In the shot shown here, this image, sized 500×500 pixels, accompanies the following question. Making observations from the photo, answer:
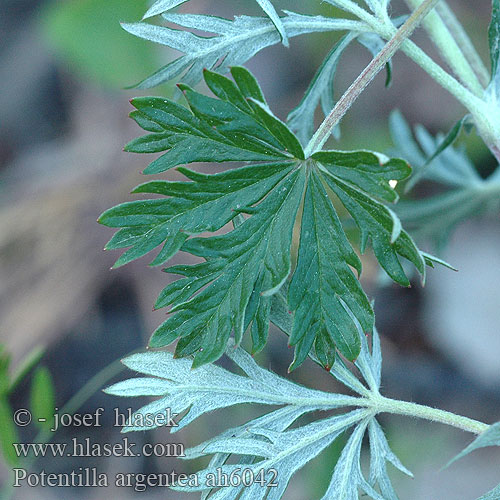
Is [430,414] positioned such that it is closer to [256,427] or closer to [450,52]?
[256,427]

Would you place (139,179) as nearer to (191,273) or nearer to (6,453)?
(6,453)

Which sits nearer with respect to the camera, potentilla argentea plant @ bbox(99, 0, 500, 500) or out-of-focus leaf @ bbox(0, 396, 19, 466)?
potentilla argentea plant @ bbox(99, 0, 500, 500)

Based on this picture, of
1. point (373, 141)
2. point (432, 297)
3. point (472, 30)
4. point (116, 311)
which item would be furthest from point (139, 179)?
point (472, 30)

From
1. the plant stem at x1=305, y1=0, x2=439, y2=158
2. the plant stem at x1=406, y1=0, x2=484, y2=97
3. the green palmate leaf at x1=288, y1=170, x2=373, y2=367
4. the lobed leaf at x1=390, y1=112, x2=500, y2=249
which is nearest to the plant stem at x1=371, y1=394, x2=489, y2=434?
the green palmate leaf at x1=288, y1=170, x2=373, y2=367

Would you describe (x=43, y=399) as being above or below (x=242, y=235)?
below

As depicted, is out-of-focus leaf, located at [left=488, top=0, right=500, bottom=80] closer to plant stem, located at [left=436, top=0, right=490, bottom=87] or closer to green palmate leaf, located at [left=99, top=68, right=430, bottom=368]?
plant stem, located at [left=436, top=0, right=490, bottom=87]

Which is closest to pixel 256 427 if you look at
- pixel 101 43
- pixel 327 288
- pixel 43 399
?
pixel 327 288
